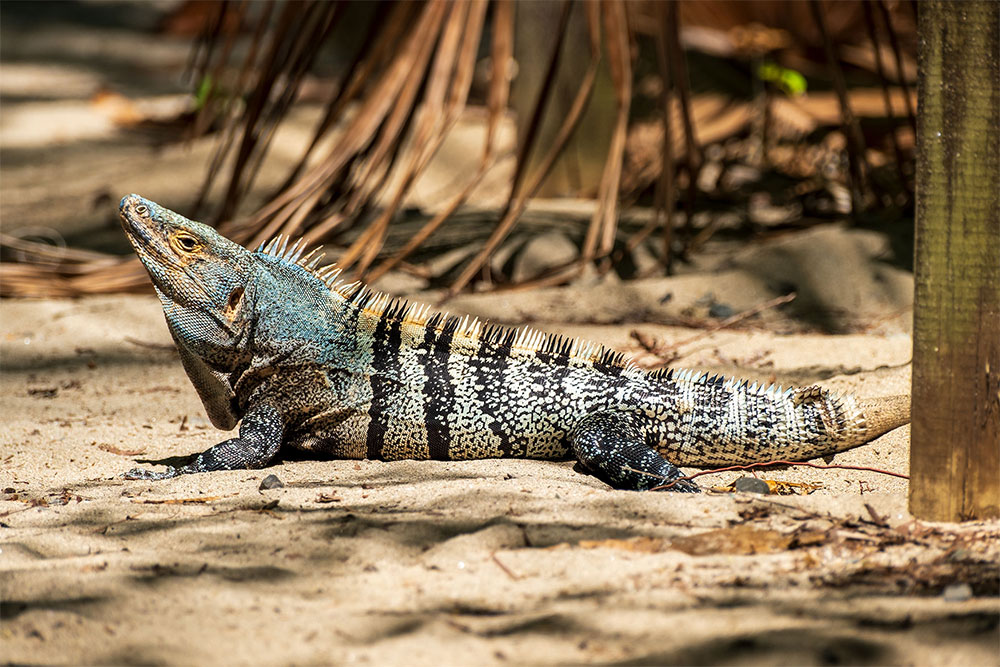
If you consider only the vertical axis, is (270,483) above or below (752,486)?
below

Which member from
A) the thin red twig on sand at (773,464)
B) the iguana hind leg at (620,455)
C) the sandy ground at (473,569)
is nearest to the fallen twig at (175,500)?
the sandy ground at (473,569)

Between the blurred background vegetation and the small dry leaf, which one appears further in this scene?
the blurred background vegetation

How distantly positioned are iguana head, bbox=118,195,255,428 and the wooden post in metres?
2.45

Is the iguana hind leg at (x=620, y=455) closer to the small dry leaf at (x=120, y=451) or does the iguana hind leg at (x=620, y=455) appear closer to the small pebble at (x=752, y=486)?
the small pebble at (x=752, y=486)

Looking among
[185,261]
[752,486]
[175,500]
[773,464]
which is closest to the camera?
[175,500]

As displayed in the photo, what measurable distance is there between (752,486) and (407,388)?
53.5 inches

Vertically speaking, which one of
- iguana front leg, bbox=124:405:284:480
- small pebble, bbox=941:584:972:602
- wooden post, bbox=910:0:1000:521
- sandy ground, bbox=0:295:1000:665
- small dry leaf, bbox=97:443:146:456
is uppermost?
wooden post, bbox=910:0:1000:521

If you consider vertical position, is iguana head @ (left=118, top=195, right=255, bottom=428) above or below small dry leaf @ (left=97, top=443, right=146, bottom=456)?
above

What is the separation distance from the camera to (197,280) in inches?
148

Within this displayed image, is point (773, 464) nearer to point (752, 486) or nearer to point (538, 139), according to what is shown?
point (752, 486)

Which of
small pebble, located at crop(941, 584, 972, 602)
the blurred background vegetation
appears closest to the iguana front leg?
the blurred background vegetation

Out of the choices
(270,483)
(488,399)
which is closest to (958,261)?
(488,399)

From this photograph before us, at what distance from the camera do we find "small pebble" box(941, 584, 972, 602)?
2303 mm

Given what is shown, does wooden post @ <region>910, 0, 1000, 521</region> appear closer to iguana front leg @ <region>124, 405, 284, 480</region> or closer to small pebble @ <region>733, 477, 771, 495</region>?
small pebble @ <region>733, 477, 771, 495</region>
